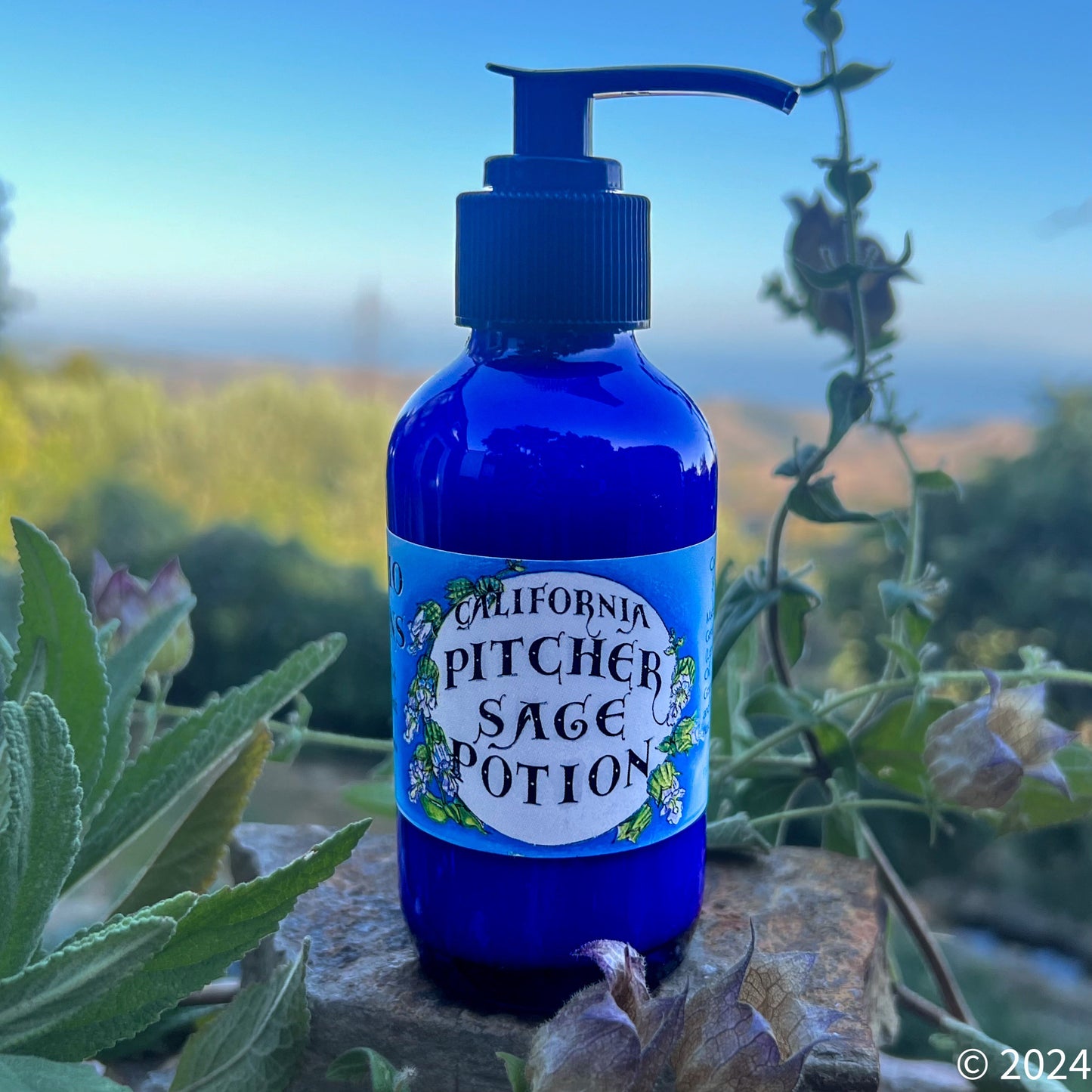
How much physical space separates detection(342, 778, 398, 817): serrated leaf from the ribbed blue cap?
331mm

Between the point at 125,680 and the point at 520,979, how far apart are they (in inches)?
9.3

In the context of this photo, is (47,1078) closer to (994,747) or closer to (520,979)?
(520,979)

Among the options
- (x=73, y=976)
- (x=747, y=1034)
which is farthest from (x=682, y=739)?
(x=73, y=976)

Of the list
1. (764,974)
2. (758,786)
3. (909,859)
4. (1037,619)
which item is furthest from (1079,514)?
(764,974)

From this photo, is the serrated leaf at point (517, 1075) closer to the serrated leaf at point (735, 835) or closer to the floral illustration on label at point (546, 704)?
the floral illustration on label at point (546, 704)

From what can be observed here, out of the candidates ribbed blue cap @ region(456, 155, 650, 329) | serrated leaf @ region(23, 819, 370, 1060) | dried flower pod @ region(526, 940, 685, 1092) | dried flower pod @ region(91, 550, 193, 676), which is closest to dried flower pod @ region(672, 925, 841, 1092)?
dried flower pod @ region(526, 940, 685, 1092)

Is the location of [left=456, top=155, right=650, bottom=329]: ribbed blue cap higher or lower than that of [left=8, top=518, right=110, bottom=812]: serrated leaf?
higher

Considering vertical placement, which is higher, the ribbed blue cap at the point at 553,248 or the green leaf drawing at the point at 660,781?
the ribbed blue cap at the point at 553,248

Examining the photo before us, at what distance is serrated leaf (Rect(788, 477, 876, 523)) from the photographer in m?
0.53

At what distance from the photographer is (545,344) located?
1.45 feet

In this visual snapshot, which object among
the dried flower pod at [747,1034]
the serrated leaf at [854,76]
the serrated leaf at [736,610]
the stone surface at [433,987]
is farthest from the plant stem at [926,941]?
the serrated leaf at [854,76]

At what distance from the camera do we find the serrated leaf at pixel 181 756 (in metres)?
0.50

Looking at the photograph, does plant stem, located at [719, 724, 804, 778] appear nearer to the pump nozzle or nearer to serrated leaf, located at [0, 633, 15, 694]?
the pump nozzle

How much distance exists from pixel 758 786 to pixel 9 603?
78 cm
